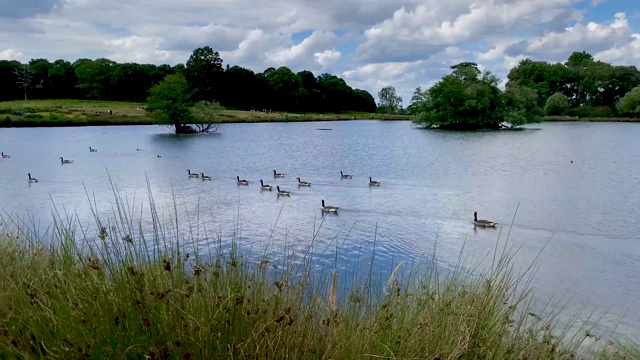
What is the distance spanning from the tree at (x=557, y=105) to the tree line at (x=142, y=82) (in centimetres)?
4667

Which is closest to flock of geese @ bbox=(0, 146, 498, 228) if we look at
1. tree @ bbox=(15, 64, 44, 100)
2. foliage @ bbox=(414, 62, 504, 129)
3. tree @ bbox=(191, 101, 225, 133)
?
tree @ bbox=(191, 101, 225, 133)

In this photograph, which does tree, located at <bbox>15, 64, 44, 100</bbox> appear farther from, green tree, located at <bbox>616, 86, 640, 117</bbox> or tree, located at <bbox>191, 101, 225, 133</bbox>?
green tree, located at <bbox>616, 86, 640, 117</bbox>

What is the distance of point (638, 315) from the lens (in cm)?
816

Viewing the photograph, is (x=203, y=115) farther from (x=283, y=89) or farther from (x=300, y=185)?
(x=283, y=89)

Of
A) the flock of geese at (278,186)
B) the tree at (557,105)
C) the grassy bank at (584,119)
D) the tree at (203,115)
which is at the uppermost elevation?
the tree at (557,105)

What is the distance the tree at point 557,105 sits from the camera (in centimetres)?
9225

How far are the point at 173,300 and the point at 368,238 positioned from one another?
9815 mm

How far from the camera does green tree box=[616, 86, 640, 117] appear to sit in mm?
80688

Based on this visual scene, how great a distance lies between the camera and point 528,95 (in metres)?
67.8

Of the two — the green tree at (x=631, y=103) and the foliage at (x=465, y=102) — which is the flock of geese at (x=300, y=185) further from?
the green tree at (x=631, y=103)

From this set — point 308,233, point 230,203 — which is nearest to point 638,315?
point 308,233

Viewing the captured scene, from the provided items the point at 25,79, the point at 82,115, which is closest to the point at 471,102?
the point at 82,115

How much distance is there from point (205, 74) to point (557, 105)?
6277cm

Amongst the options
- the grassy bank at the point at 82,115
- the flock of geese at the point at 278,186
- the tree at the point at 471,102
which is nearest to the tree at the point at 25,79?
the grassy bank at the point at 82,115
